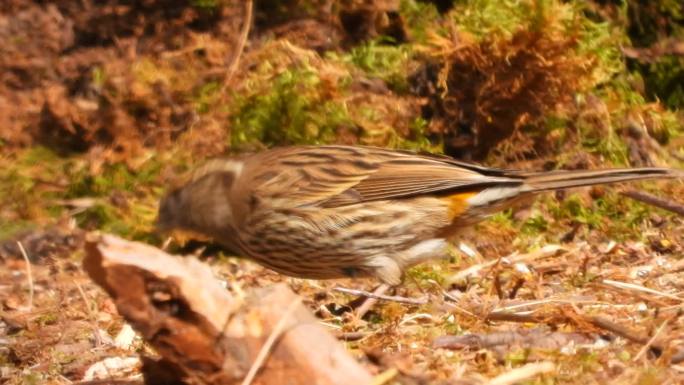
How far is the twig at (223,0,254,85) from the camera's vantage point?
8.39 metres

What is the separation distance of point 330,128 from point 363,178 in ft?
5.19

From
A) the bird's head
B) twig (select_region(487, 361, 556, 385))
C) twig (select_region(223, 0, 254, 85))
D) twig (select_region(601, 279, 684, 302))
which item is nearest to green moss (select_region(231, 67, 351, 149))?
twig (select_region(223, 0, 254, 85))

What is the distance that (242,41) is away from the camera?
8.63 m

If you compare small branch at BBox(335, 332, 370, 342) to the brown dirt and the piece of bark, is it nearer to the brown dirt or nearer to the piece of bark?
the piece of bark

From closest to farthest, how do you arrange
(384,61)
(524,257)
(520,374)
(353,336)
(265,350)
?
(265,350) → (520,374) → (353,336) → (524,257) → (384,61)

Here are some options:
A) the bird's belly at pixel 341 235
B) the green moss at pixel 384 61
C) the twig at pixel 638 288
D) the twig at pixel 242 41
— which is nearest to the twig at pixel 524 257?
the bird's belly at pixel 341 235

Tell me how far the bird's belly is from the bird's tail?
1.49 ft

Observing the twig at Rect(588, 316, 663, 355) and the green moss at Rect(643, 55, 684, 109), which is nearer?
the twig at Rect(588, 316, 663, 355)

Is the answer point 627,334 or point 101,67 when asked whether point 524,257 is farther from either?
point 101,67

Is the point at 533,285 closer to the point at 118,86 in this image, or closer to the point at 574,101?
the point at 574,101

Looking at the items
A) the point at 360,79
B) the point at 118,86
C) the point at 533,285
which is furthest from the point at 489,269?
the point at 118,86

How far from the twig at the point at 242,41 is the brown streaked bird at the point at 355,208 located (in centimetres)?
212

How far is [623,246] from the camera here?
6781 millimetres

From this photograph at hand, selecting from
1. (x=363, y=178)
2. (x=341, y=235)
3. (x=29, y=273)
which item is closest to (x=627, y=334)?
(x=341, y=235)
